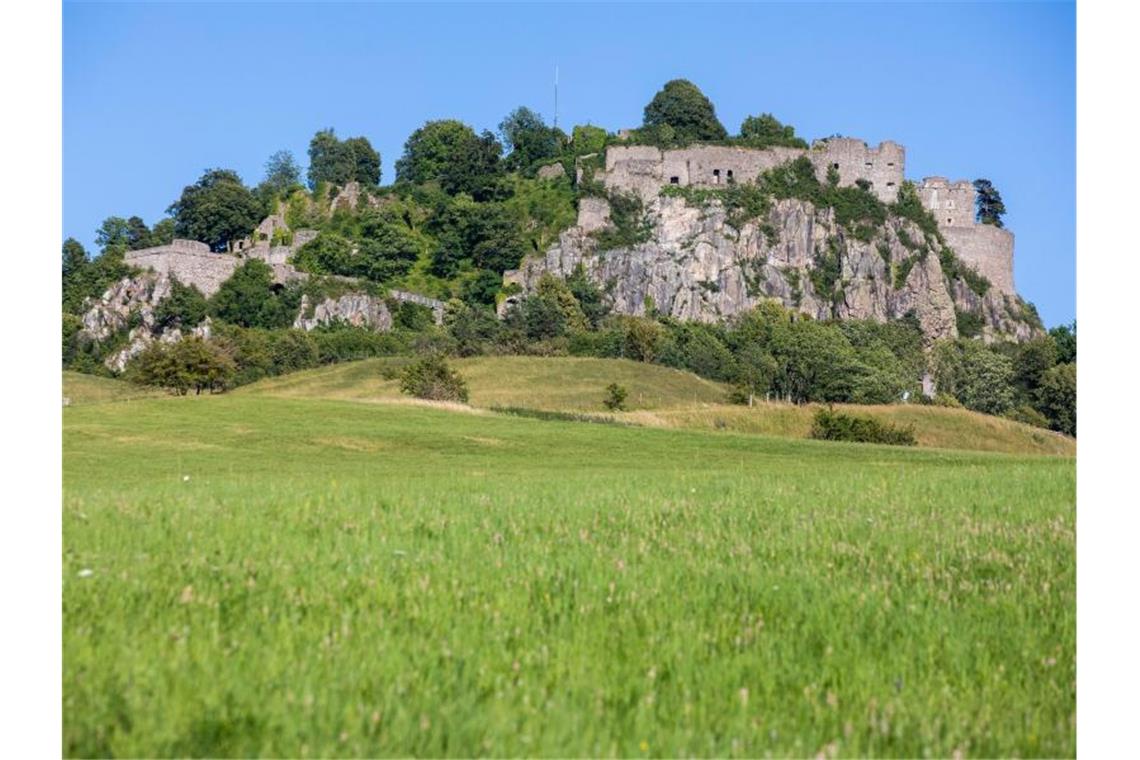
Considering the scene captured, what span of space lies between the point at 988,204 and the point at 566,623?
6517 inches

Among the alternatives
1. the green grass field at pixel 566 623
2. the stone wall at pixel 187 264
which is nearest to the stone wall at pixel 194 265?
the stone wall at pixel 187 264

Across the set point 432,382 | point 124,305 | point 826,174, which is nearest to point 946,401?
point 432,382

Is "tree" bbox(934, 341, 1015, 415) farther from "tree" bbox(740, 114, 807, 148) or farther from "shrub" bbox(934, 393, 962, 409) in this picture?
"tree" bbox(740, 114, 807, 148)

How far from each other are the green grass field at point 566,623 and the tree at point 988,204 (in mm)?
154674

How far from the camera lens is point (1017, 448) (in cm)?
6531

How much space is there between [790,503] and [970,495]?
2448 millimetres

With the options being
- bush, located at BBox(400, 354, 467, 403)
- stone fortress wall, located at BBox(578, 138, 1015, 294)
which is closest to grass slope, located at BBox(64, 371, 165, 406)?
bush, located at BBox(400, 354, 467, 403)

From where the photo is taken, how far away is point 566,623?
35.4 feet

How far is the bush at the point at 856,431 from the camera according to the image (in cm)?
6000

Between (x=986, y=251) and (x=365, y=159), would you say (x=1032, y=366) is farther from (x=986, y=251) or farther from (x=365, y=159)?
(x=365, y=159)

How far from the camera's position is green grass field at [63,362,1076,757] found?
8508 mm

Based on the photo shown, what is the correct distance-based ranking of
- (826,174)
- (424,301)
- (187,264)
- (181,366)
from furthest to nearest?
(826,174) → (424,301) → (187,264) → (181,366)
